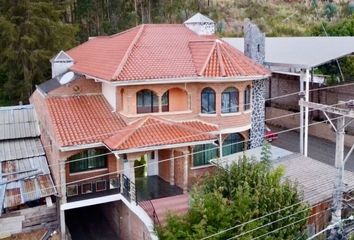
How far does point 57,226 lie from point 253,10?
4728 cm

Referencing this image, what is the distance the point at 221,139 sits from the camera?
20.6m

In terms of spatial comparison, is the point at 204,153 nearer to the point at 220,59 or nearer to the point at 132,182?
the point at 132,182

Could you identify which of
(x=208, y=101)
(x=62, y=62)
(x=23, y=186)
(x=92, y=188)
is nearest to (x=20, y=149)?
(x=23, y=186)

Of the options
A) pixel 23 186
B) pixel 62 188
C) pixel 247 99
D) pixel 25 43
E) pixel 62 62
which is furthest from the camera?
pixel 25 43

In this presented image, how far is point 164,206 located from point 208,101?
5.71 metres

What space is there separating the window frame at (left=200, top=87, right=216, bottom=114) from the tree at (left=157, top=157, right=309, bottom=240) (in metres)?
6.77

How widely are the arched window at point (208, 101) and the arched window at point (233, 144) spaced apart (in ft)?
5.24

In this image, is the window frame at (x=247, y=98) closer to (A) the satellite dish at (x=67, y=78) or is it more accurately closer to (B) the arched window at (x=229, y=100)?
(B) the arched window at (x=229, y=100)

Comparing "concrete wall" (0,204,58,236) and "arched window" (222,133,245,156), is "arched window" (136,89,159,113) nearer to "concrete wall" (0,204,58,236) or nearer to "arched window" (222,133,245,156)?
"arched window" (222,133,245,156)

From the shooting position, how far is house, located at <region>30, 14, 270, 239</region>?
59.8 ft

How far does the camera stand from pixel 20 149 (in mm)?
22297

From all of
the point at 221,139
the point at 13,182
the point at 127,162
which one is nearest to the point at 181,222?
the point at 127,162

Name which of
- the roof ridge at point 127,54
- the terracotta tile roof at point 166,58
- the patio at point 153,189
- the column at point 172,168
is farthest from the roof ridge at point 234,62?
the patio at point 153,189

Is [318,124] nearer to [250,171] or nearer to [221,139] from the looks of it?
[221,139]
